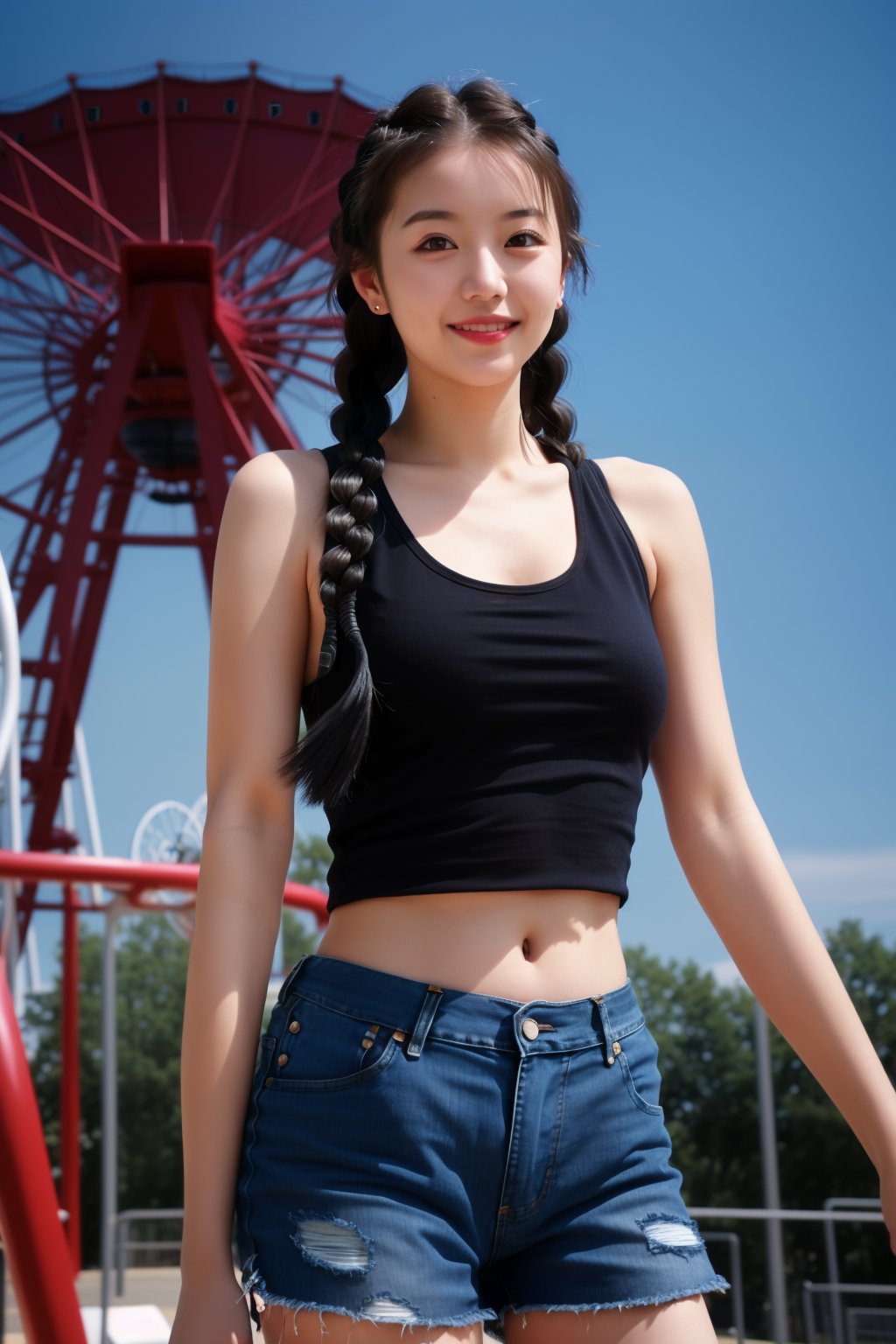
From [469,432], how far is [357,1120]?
0.83 m

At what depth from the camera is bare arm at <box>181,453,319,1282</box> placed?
1.51m

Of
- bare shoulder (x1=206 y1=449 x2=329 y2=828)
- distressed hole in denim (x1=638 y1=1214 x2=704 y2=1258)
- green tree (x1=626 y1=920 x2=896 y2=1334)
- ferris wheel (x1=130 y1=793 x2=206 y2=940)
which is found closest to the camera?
distressed hole in denim (x1=638 y1=1214 x2=704 y2=1258)

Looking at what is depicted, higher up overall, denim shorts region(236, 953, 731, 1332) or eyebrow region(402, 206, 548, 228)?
eyebrow region(402, 206, 548, 228)

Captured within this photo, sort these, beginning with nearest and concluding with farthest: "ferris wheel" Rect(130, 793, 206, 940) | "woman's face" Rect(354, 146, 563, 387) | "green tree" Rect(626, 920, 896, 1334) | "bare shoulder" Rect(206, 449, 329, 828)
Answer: "bare shoulder" Rect(206, 449, 329, 828), "woman's face" Rect(354, 146, 563, 387), "ferris wheel" Rect(130, 793, 206, 940), "green tree" Rect(626, 920, 896, 1334)

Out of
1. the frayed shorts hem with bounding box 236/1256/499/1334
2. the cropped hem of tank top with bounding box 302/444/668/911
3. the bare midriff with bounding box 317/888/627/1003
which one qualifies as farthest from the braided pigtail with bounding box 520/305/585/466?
the frayed shorts hem with bounding box 236/1256/499/1334

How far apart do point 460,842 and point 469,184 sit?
745 millimetres

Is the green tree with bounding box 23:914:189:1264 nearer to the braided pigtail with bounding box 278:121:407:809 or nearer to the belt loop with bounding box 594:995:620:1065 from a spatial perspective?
the braided pigtail with bounding box 278:121:407:809

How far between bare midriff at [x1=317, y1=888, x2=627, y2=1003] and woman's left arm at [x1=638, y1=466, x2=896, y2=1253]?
0.22 m

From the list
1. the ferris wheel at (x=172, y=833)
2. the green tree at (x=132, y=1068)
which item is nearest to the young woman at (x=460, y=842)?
the ferris wheel at (x=172, y=833)

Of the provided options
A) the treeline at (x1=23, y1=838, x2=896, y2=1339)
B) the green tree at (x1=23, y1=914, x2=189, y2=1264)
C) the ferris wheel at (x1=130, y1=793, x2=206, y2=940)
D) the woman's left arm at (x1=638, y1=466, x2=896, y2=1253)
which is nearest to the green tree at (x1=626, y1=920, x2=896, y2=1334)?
the treeline at (x1=23, y1=838, x2=896, y2=1339)

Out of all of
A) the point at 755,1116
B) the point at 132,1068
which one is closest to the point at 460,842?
the point at 755,1116

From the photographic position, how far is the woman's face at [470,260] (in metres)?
1.72

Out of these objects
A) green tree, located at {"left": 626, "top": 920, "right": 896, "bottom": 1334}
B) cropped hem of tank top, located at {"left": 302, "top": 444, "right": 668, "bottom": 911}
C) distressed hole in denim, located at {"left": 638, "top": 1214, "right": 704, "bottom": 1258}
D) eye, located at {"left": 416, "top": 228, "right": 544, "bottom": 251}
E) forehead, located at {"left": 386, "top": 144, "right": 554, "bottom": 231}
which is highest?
forehead, located at {"left": 386, "top": 144, "right": 554, "bottom": 231}

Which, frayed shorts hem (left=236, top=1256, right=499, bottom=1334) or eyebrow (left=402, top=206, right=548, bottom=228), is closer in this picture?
frayed shorts hem (left=236, top=1256, right=499, bottom=1334)
